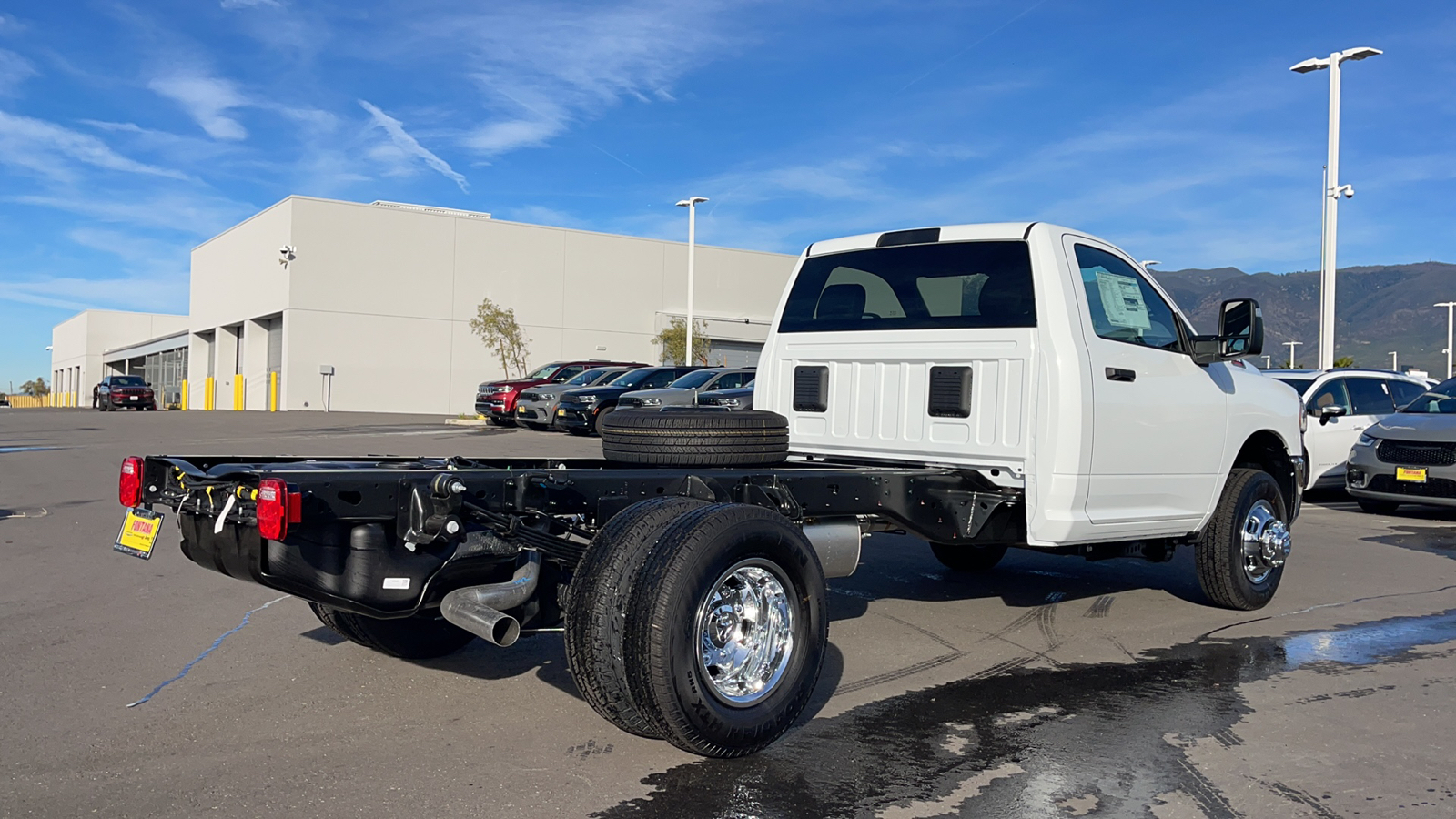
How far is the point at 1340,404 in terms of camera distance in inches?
556

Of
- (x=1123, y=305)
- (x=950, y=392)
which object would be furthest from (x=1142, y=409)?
(x=950, y=392)

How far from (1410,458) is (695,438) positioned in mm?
10159

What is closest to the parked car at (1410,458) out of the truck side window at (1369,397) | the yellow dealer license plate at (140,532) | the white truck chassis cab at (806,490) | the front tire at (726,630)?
the truck side window at (1369,397)

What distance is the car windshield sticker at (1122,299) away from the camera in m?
5.96

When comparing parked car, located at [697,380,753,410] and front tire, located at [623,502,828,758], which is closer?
front tire, located at [623,502,828,758]

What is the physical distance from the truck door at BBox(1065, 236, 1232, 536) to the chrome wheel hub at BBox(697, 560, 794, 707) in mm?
2129

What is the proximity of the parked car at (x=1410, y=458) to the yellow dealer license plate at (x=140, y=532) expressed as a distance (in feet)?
39.9

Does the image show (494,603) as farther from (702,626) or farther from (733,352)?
(733,352)

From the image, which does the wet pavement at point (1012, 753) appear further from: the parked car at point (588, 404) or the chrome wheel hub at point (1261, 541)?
the parked car at point (588, 404)

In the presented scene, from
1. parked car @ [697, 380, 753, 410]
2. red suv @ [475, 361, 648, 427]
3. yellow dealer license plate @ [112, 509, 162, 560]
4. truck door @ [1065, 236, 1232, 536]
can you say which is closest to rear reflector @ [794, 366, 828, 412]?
truck door @ [1065, 236, 1232, 536]

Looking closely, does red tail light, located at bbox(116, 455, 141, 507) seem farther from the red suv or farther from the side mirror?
the red suv

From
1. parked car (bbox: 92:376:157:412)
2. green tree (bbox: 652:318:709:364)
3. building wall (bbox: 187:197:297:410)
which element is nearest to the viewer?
building wall (bbox: 187:197:297:410)

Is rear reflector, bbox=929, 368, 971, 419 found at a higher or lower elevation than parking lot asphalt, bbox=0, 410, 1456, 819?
higher

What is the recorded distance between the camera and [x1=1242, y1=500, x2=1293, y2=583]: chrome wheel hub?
6777mm
